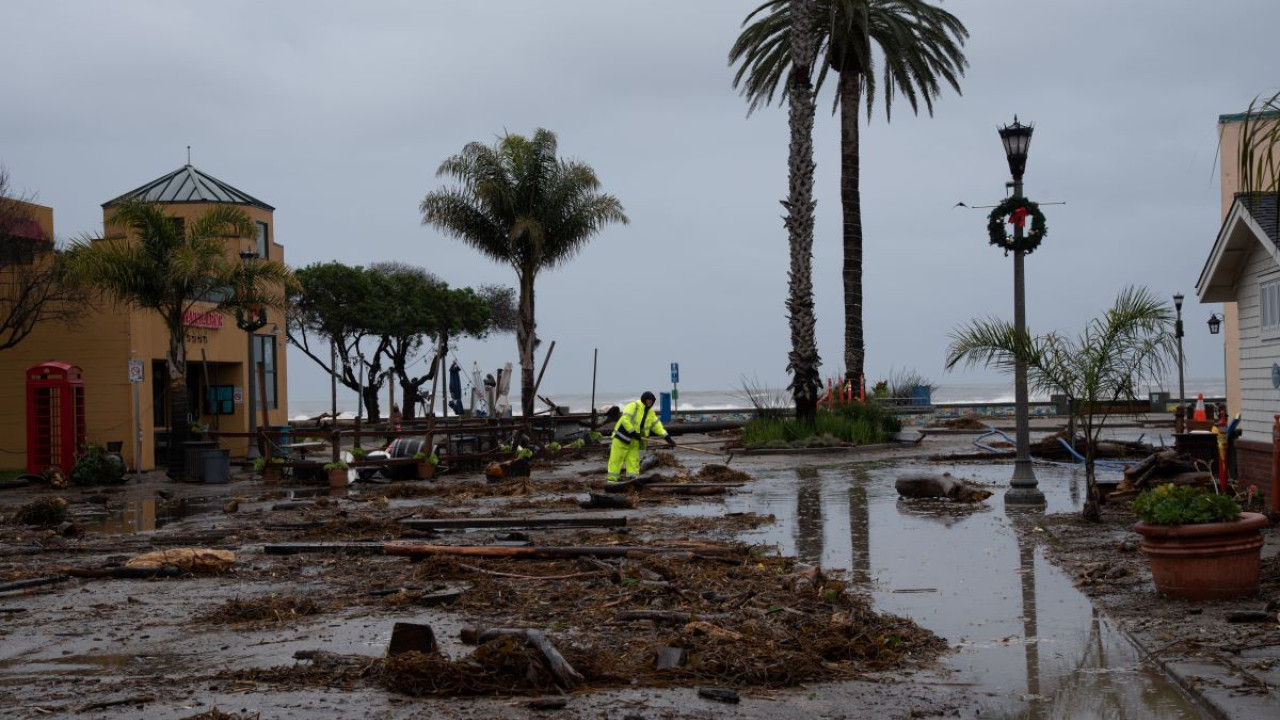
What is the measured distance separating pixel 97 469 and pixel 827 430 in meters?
16.1

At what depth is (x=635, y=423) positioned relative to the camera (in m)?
20.8

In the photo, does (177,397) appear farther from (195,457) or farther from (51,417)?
(51,417)

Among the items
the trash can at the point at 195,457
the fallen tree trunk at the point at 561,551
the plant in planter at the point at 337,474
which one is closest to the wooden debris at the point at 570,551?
the fallen tree trunk at the point at 561,551

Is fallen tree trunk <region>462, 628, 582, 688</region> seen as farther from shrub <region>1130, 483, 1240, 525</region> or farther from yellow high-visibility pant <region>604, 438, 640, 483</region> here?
yellow high-visibility pant <region>604, 438, 640, 483</region>

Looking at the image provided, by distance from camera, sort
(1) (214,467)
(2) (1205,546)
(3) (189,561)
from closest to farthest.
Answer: (2) (1205,546) < (3) (189,561) < (1) (214,467)

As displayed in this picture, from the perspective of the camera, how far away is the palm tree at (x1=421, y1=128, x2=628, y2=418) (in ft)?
142

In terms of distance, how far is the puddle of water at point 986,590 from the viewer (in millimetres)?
6895

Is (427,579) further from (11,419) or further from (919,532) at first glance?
(11,419)

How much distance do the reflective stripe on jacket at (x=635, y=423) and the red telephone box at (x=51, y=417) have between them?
14499 mm

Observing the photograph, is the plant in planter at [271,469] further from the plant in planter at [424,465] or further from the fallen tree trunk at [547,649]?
the fallen tree trunk at [547,649]

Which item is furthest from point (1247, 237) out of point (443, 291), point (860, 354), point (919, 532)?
point (443, 291)

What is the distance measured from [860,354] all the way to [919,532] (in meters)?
21.6

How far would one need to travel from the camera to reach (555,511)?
17.7 m

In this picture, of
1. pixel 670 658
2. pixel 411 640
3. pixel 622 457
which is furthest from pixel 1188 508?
pixel 622 457
